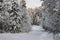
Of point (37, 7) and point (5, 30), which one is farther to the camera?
point (37, 7)

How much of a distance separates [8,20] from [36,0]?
1060cm

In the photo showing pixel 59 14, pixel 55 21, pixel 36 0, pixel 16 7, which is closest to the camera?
pixel 59 14

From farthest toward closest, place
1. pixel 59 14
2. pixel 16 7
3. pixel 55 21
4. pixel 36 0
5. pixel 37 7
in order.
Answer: pixel 37 7, pixel 36 0, pixel 16 7, pixel 55 21, pixel 59 14

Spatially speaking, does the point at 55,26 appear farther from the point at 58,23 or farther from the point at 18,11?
the point at 18,11

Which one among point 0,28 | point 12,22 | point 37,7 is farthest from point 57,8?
point 37,7

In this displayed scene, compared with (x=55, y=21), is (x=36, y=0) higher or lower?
higher

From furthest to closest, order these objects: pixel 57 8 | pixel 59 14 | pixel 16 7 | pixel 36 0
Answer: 1. pixel 36 0
2. pixel 16 7
3. pixel 59 14
4. pixel 57 8

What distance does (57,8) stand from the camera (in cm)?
823

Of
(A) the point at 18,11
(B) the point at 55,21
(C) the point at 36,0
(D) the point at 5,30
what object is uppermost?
(C) the point at 36,0

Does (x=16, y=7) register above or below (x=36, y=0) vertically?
below

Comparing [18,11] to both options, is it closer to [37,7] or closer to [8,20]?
[8,20]

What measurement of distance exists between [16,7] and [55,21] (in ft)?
14.2

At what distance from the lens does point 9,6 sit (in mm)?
11766

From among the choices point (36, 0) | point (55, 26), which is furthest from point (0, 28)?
point (36, 0)
